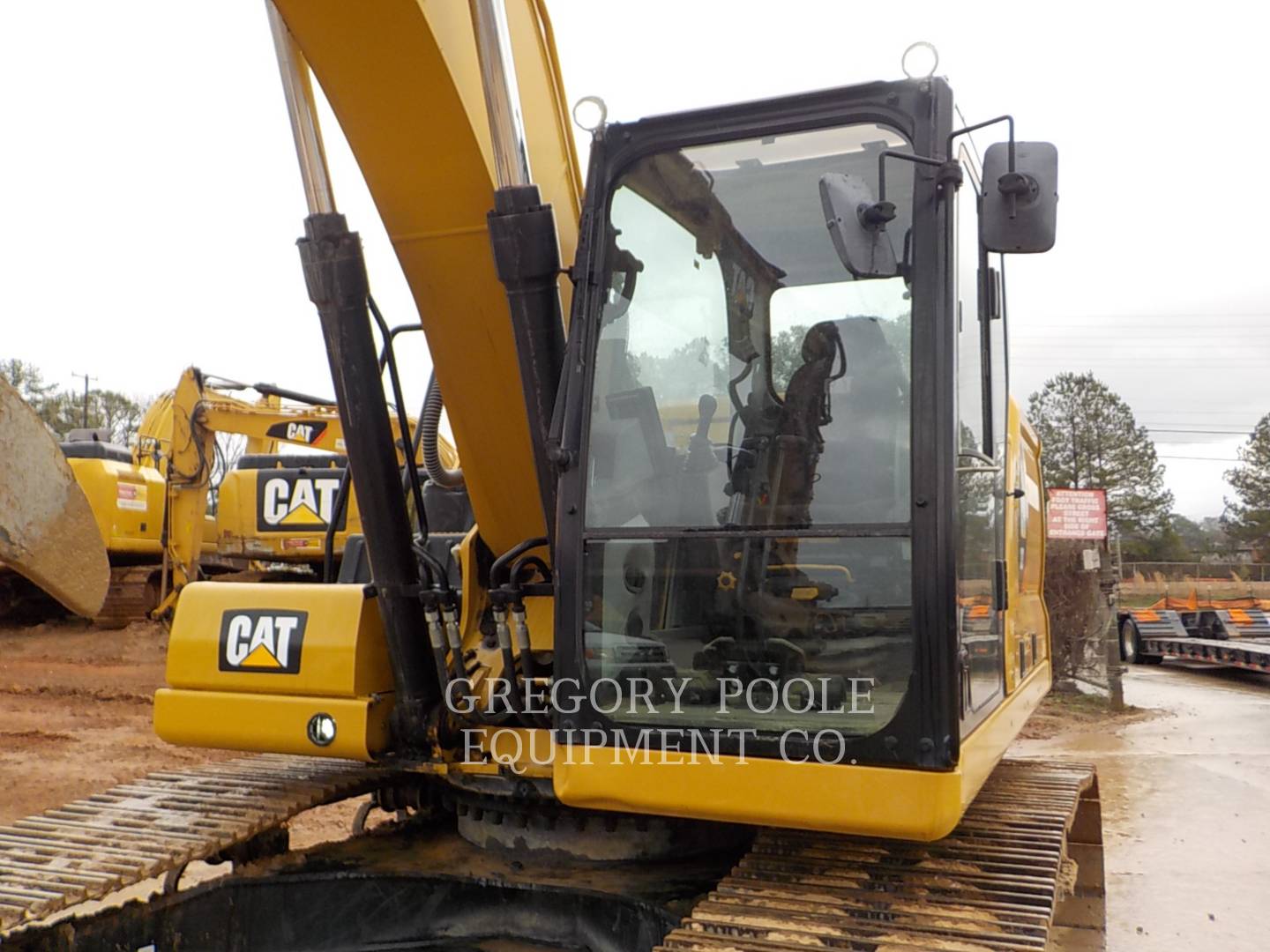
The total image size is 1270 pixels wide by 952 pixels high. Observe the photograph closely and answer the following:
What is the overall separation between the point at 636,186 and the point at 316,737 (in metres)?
1.80

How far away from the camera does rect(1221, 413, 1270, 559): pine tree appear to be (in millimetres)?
52469

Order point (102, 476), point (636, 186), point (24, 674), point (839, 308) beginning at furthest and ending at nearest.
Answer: point (102, 476) < point (24, 674) < point (636, 186) < point (839, 308)

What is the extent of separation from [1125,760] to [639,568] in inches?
320

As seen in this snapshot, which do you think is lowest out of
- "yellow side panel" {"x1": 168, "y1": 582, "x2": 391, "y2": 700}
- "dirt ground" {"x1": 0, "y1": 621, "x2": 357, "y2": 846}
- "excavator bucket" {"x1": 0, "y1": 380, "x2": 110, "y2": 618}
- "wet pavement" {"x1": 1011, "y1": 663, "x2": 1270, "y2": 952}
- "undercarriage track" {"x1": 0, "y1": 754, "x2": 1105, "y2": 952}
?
"wet pavement" {"x1": 1011, "y1": 663, "x2": 1270, "y2": 952}

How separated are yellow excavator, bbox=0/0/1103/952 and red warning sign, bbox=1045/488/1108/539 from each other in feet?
29.4

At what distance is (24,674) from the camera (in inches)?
500

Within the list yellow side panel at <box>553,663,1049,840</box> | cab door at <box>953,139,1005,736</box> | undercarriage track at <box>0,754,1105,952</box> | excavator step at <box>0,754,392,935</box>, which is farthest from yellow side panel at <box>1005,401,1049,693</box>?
excavator step at <box>0,754,392,935</box>

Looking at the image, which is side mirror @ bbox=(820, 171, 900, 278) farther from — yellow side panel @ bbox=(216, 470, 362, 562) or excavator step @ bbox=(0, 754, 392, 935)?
yellow side panel @ bbox=(216, 470, 362, 562)

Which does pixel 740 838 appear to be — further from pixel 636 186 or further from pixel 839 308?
pixel 636 186

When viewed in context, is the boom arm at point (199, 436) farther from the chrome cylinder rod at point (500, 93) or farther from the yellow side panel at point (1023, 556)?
the chrome cylinder rod at point (500, 93)

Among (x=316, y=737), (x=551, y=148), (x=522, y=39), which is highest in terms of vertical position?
(x=522, y=39)

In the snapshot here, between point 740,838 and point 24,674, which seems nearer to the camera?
point 740,838

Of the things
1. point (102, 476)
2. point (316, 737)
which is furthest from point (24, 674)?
point (316, 737)

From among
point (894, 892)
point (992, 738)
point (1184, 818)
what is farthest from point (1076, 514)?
point (894, 892)
